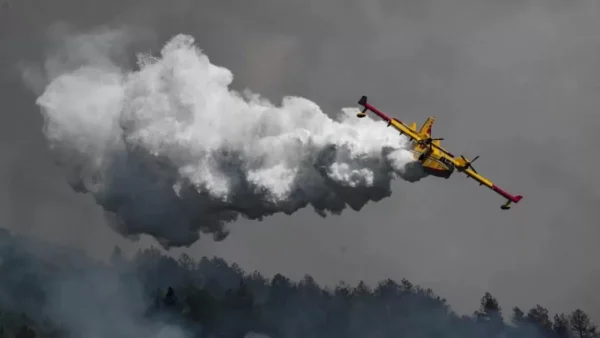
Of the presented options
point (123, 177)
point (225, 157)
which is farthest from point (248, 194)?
point (123, 177)

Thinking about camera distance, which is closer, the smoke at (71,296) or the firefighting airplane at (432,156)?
the firefighting airplane at (432,156)

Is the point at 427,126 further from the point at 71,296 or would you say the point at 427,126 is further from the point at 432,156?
the point at 71,296

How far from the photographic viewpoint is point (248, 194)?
6575cm

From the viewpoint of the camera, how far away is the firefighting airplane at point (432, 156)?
62.4 metres

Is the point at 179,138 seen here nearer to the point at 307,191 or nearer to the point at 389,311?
the point at 307,191

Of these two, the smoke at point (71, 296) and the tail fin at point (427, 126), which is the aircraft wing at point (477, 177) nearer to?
the tail fin at point (427, 126)

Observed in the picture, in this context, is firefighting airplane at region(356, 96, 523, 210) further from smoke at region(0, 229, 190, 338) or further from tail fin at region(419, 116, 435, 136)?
smoke at region(0, 229, 190, 338)

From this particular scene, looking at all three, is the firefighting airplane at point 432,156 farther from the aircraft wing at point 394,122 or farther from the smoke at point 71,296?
the smoke at point 71,296

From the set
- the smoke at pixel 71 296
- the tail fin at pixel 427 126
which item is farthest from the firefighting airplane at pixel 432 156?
the smoke at pixel 71 296

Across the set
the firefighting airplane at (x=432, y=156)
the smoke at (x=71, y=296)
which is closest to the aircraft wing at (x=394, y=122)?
the firefighting airplane at (x=432, y=156)

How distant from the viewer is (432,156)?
62625mm

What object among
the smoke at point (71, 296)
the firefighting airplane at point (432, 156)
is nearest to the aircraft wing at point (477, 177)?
the firefighting airplane at point (432, 156)

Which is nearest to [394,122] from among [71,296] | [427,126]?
[427,126]

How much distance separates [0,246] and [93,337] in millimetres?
21215
